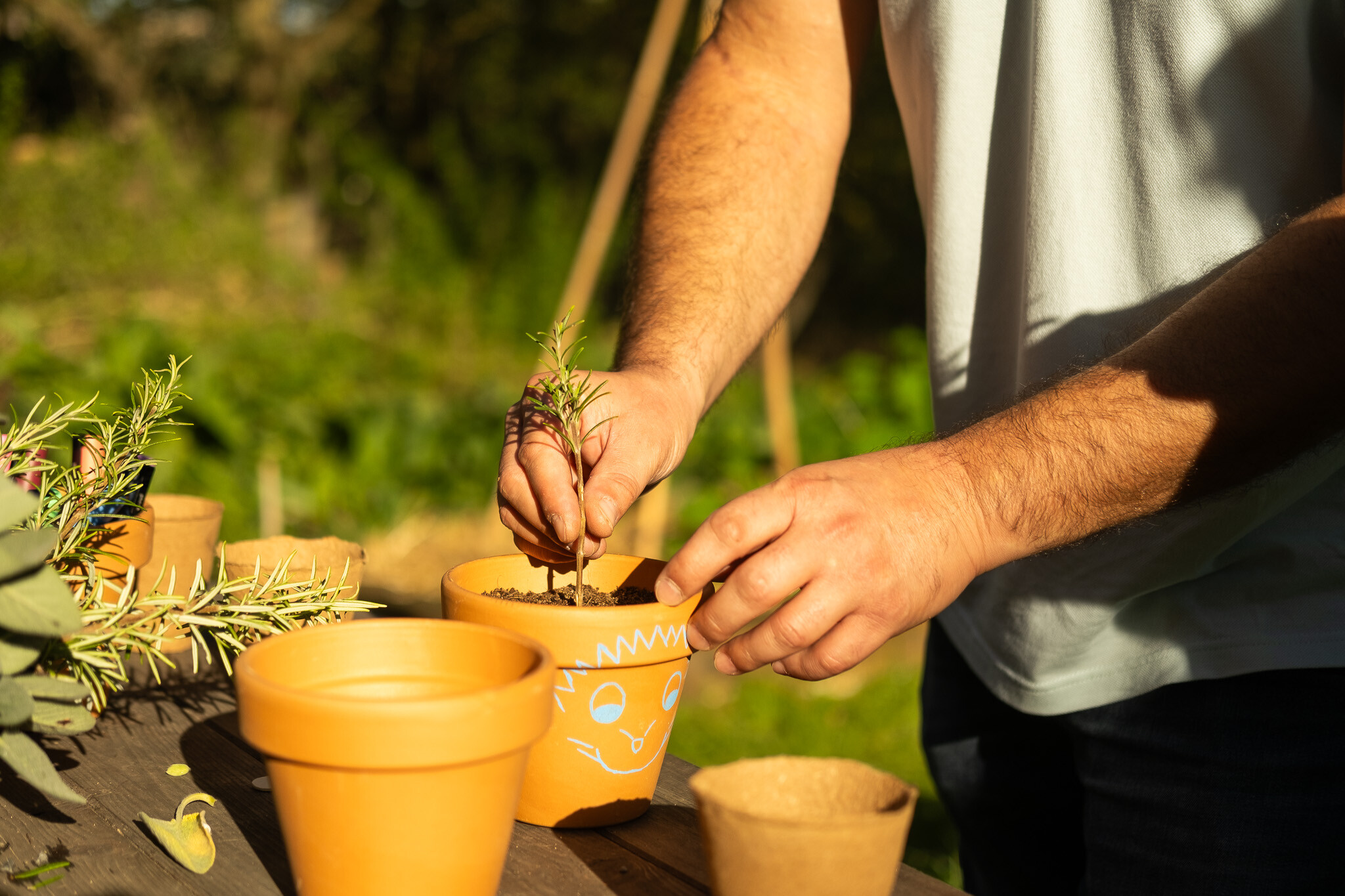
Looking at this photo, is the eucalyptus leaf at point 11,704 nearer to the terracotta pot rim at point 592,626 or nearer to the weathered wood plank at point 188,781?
the weathered wood plank at point 188,781

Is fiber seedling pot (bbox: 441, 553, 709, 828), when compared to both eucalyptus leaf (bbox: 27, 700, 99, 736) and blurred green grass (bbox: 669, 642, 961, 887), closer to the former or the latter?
eucalyptus leaf (bbox: 27, 700, 99, 736)

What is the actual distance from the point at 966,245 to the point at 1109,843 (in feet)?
2.80

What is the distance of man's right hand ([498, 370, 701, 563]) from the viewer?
106 centimetres

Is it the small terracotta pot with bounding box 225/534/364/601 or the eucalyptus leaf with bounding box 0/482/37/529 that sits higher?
the eucalyptus leaf with bounding box 0/482/37/529

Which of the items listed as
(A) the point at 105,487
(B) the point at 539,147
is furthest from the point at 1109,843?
(B) the point at 539,147

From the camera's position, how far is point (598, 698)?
0.87 metres

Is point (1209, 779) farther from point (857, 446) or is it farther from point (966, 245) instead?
point (857, 446)

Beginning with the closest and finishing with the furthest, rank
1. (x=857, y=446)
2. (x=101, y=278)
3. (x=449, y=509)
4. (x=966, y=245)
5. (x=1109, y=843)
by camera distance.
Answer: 1. (x=1109, y=843)
2. (x=966, y=245)
3. (x=449, y=509)
4. (x=857, y=446)
5. (x=101, y=278)

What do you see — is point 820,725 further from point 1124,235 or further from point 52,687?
point 52,687

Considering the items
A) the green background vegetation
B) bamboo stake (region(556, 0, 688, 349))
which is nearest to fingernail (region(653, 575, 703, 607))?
the green background vegetation

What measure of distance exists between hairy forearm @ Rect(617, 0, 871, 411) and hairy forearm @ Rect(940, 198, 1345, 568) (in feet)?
1.85

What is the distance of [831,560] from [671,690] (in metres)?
0.18

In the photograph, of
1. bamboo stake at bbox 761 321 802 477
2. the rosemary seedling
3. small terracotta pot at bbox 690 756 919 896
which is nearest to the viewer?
Answer: small terracotta pot at bbox 690 756 919 896

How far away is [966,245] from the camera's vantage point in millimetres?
1566
